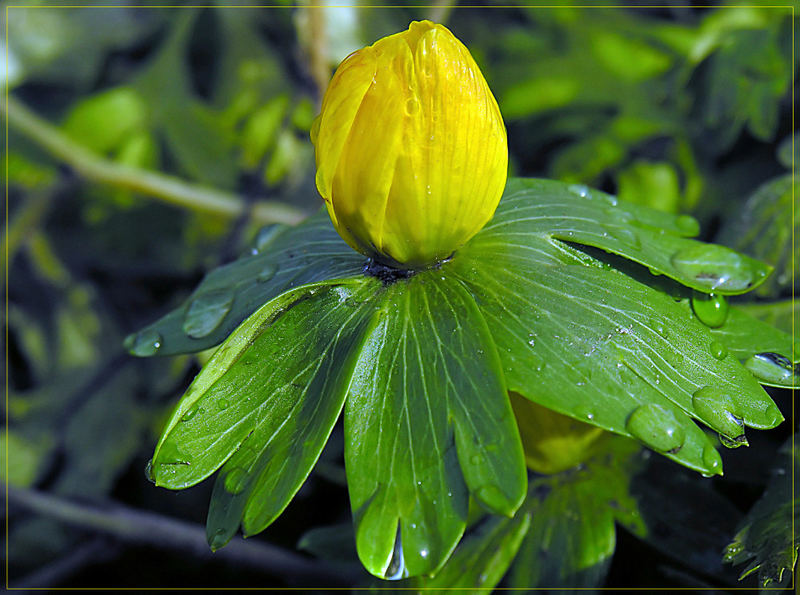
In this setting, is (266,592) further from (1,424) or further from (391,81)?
(391,81)

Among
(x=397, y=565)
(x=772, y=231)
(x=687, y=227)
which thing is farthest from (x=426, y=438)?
(x=772, y=231)

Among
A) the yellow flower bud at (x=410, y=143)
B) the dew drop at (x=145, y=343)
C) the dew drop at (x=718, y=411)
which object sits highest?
the yellow flower bud at (x=410, y=143)

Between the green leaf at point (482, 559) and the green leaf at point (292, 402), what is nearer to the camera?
the green leaf at point (292, 402)

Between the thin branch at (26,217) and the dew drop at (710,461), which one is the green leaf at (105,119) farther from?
the dew drop at (710,461)

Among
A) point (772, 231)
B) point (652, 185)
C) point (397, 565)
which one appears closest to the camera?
point (397, 565)

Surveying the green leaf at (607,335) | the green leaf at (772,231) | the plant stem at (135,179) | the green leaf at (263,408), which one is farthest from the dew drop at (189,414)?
the plant stem at (135,179)

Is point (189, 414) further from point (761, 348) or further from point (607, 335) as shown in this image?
point (761, 348)

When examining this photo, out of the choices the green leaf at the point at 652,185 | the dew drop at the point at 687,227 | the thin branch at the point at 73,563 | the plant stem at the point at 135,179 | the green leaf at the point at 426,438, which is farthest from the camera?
the plant stem at the point at 135,179
